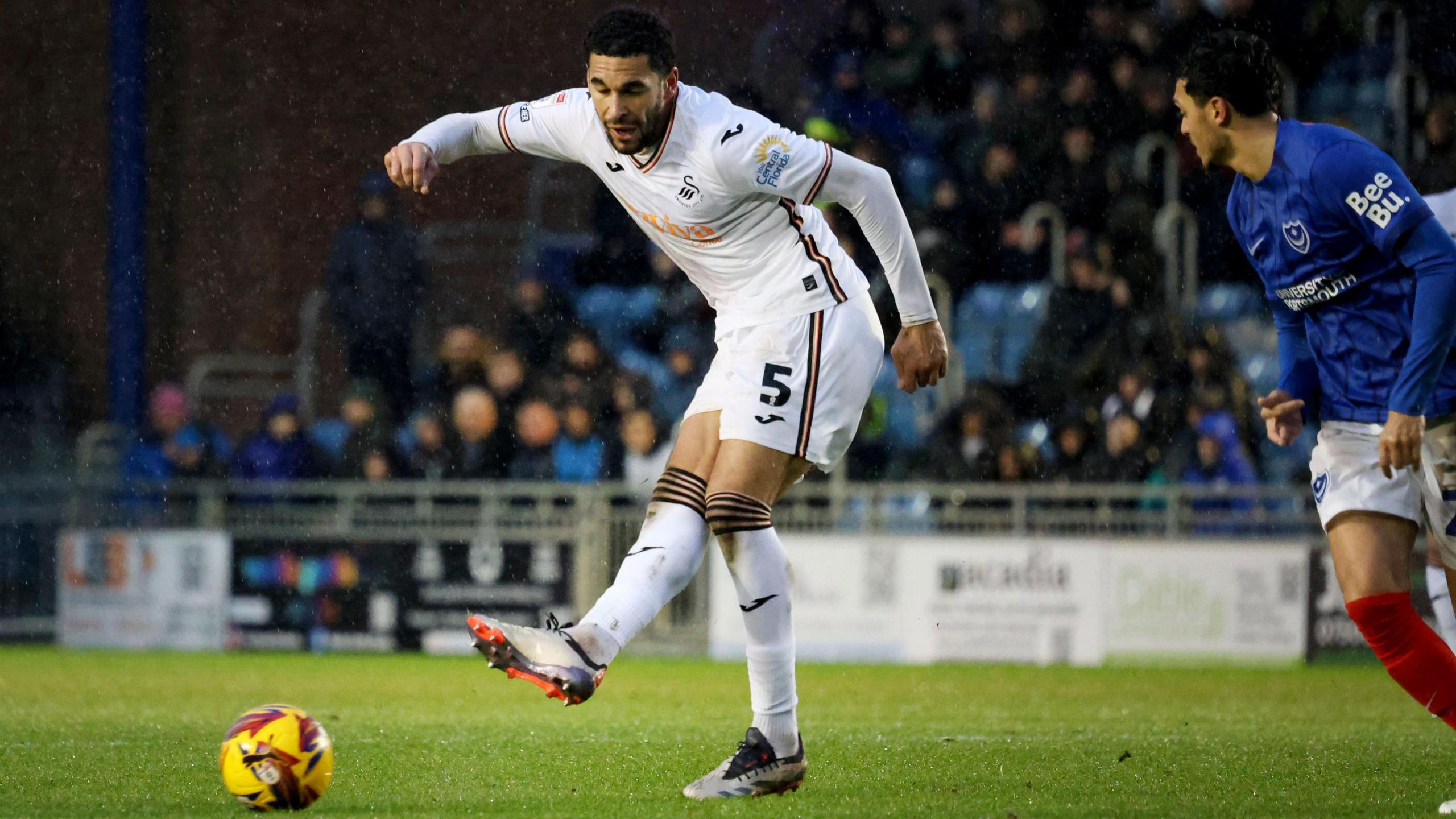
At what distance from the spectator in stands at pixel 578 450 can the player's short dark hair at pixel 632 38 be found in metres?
8.13

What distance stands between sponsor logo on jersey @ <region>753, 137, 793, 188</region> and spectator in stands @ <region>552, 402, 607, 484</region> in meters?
8.16

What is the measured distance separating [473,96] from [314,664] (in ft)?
22.6

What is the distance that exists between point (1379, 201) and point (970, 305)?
9236mm

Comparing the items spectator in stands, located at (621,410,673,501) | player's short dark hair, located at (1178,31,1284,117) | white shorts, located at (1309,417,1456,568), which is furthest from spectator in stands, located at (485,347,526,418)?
white shorts, located at (1309,417,1456,568)

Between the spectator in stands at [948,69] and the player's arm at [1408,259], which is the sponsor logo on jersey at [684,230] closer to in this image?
the player's arm at [1408,259]

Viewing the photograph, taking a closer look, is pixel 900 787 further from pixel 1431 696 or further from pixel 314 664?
pixel 314 664

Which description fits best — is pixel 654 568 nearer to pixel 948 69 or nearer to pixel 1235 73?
pixel 1235 73

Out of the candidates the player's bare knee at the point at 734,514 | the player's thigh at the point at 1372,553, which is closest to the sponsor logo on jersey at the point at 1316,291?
the player's thigh at the point at 1372,553

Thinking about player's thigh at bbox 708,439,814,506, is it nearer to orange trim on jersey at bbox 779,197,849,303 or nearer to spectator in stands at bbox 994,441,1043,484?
orange trim on jersey at bbox 779,197,849,303

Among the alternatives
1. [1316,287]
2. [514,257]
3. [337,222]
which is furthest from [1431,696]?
[337,222]

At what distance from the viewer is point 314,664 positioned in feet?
38.0

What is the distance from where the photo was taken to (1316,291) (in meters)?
4.95

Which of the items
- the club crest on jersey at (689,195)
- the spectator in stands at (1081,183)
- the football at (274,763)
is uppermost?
the spectator in stands at (1081,183)

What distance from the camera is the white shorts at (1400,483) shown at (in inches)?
189
